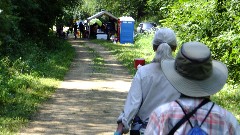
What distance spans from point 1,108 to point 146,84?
20.3 feet

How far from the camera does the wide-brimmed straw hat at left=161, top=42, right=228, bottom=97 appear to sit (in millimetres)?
2350

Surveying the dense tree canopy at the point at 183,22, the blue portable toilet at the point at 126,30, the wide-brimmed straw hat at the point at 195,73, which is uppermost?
the wide-brimmed straw hat at the point at 195,73

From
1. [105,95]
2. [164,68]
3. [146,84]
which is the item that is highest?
[164,68]

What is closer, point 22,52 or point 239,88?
point 239,88

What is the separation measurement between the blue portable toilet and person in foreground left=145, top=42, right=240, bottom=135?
31188mm

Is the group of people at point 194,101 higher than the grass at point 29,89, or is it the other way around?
the group of people at point 194,101

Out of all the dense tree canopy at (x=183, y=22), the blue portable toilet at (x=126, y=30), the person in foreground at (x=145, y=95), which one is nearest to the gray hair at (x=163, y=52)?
the person in foreground at (x=145, y=95)

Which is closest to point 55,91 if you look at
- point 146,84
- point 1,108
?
Result: point 1,108

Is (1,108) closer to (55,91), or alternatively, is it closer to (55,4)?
(55,91)

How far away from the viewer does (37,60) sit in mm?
18047

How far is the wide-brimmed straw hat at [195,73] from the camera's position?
235 centimetres

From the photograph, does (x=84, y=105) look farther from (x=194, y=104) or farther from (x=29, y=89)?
(x=194, y=104)

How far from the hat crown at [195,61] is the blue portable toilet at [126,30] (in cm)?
3118

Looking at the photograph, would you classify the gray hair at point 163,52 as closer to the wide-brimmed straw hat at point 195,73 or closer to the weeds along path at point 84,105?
the wide-brimmed straw hat at point 195,73
